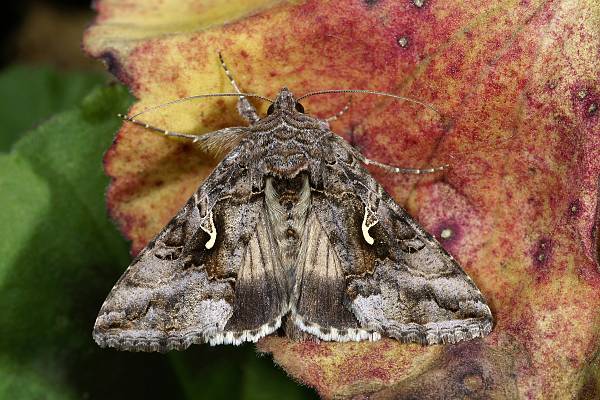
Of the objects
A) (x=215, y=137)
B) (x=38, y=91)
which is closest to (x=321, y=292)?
(x=215, y=137)

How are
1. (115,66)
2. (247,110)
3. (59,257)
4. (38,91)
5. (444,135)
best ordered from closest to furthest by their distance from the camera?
(444,135)
(115,66)
(247,110)
(59,257)
(38,91)

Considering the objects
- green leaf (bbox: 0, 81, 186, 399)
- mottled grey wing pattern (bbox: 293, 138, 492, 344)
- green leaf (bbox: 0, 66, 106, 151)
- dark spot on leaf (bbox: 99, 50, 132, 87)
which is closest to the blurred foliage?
green leaf (bbox: 0, 81, 186, 399)

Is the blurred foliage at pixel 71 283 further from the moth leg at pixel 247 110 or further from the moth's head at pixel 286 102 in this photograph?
the moth's head at pixel 286 102

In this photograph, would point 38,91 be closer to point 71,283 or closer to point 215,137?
point 71,283

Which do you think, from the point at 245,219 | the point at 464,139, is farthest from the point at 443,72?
the point at 245,219

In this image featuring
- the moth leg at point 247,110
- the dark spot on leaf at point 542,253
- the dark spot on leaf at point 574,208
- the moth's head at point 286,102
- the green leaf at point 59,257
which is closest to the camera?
the dark spot on leaf at point 574,208

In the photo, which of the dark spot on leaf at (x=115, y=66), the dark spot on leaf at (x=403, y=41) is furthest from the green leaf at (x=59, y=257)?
the dark spot on leaf at (x=403, y=41)

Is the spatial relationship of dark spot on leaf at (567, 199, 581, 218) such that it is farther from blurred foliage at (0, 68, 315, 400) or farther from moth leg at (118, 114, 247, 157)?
blurred foliage at (0, 68, 315, 400)
